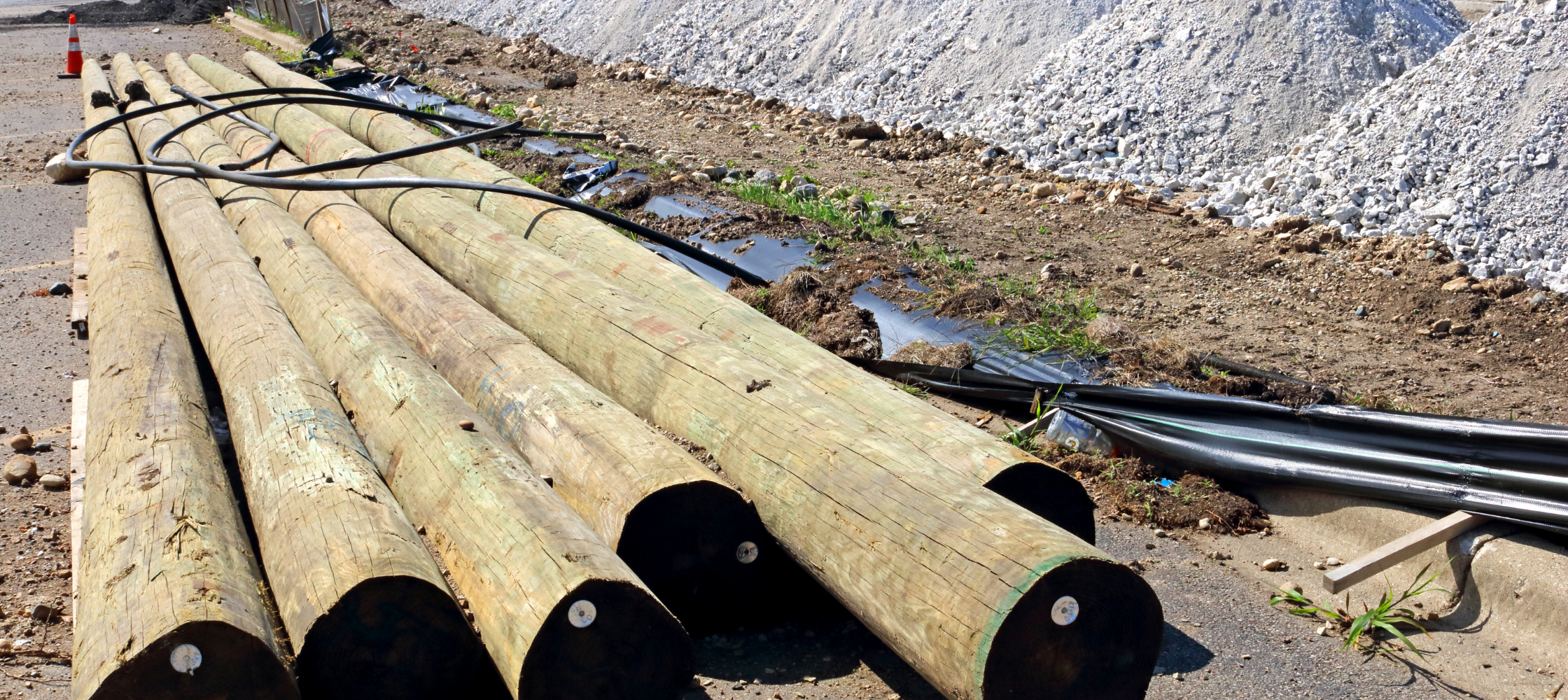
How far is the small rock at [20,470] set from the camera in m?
3.94

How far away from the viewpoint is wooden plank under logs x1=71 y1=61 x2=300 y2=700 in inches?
86.0

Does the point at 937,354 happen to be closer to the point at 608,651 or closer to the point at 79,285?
the point at 608,651

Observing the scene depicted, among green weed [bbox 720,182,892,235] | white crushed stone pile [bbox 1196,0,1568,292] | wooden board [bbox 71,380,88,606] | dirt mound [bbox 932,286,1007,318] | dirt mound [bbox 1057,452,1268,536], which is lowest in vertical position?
wooden board [bbox 71,380,88,606]

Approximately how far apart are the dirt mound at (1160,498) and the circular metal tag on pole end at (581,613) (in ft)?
7.76

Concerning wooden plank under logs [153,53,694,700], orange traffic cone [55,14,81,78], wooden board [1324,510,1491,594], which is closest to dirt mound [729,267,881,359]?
wooden plank under logs [153,53,694,700]

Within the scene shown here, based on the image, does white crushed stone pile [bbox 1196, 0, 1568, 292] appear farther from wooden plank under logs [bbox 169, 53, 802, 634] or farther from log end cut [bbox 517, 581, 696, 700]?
log end cut [bbox 517, 581, 696, 700]

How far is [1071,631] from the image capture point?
2.46m

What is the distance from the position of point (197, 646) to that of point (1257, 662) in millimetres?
2903

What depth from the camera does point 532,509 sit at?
2650 millimetres

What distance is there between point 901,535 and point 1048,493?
0.70 metres

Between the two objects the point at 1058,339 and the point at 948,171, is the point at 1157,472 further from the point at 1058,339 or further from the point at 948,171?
the point at 948,171

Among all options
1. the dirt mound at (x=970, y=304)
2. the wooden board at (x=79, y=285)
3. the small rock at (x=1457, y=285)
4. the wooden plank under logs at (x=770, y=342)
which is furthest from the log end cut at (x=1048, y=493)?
the wooden board at (x=79, y=285)

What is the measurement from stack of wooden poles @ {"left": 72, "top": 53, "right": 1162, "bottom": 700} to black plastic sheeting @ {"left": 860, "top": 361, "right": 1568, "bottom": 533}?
1099 millimetres

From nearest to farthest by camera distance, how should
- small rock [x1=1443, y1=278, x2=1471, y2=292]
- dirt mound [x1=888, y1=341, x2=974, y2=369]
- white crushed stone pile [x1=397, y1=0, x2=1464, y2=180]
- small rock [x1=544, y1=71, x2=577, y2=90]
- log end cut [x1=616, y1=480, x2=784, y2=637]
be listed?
log end cut [x1=616, y1=480, x2=784, y2=637] < dirt mound [x1=888, y1=341, x2=974, y2=369] < small rock [x1=1443, y1=278, x2=1471, y2=292] < white crushed stone pile [x1=397, y1=0, x2=1464, y2=180] < small rock [x1=544, y1=71, x2=577, y2=90]
